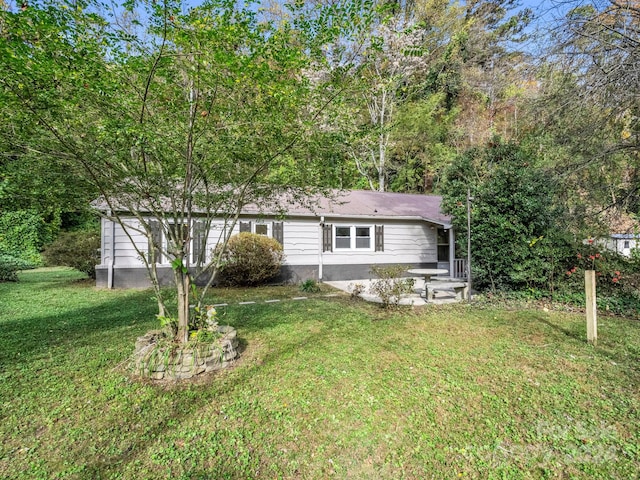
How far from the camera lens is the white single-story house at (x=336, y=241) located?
10.1 meters

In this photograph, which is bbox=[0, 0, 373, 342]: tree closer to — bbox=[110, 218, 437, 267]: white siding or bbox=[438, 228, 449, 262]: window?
bbox=[110, 218, 437, 267]: white siding

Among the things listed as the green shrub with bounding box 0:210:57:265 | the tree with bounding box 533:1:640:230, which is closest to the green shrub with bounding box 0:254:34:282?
the green shrub with bounding box 0:210:57:265

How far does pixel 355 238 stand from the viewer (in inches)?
492

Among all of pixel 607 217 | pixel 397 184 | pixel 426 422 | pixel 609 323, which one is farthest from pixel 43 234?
pixel 397 184

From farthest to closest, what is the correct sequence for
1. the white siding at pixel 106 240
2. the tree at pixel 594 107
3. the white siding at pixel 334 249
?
the white siding at pixel 334 249 → the white siding at pixel 106 240 → the tree at pixel 594 107

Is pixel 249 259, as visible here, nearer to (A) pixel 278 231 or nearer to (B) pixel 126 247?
(A) pixel 278 231

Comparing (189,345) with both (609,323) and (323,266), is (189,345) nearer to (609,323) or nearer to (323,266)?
(609,323)

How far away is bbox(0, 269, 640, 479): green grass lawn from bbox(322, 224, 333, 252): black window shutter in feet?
21.4

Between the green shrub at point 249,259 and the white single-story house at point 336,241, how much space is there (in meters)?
0.92

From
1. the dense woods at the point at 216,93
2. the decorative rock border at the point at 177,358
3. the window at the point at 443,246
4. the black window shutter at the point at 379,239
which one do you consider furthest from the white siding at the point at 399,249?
the decorative rock border at the point at 177,358

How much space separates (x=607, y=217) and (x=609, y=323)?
273 cm

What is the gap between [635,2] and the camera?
20.4 feet

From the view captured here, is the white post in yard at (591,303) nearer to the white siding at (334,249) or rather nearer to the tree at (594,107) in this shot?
the tree at (594,107)

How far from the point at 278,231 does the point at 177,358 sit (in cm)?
777
